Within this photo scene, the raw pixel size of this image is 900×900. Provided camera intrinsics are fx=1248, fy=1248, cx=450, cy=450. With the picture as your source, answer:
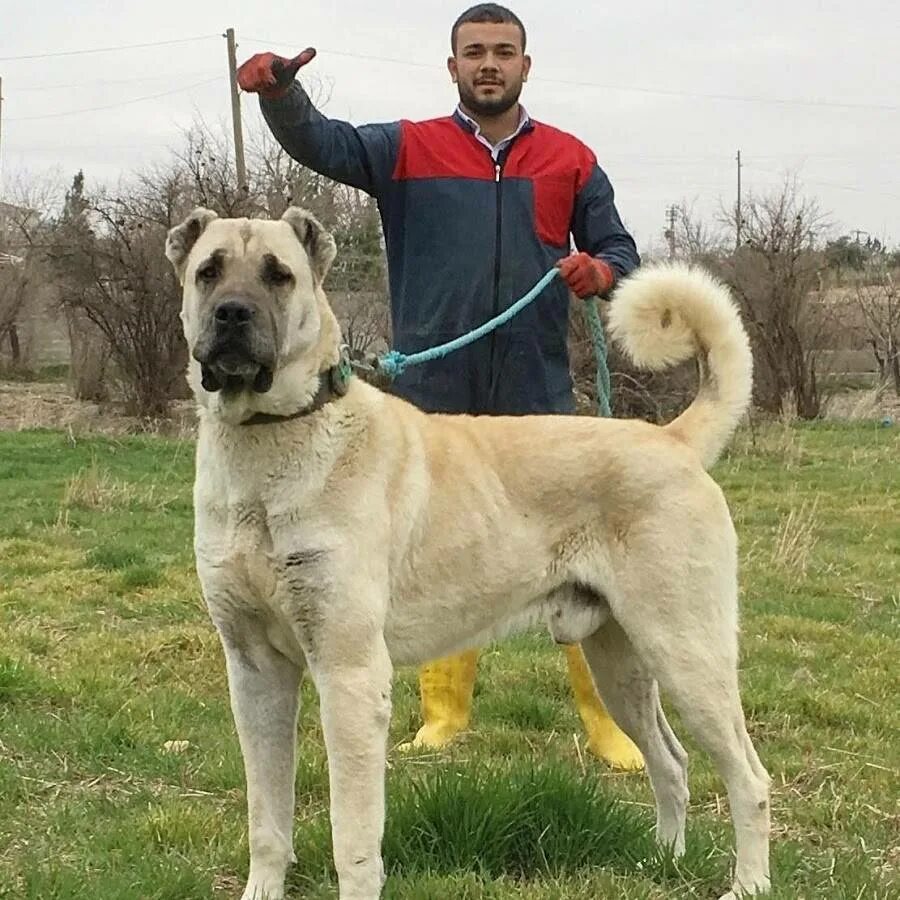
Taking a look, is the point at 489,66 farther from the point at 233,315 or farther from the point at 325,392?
the point at 233,315

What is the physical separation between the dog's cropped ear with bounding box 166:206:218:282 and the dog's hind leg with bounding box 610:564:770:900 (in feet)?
4.95

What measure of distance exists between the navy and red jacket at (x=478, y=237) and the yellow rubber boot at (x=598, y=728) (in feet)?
3.48

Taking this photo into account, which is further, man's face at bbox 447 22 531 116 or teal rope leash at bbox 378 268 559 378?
man's face at bbox 447 22 531 116

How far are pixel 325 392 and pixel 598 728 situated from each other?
2159mm

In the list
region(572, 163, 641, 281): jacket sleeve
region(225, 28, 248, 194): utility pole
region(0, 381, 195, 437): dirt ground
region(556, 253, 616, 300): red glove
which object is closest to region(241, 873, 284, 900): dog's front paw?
region(556, 253, 616, 300): red glove

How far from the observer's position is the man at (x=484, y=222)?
4.51 meters

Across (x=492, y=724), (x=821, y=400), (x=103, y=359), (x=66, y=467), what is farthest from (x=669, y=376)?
(x=492, y=724)

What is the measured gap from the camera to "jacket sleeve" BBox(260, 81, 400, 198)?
408 cm

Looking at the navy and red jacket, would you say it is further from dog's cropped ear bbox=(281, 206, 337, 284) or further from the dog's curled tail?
dog's cropped ear bbox=(281, 206, 337, 284)

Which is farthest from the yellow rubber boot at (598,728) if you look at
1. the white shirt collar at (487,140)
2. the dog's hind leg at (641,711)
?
the white shirt collar at (487,140)

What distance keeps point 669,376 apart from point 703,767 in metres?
10.9

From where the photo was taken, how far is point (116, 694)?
5160mm

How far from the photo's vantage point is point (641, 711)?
3887mm

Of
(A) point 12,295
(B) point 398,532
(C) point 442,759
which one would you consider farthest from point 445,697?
(A) point 12,295
